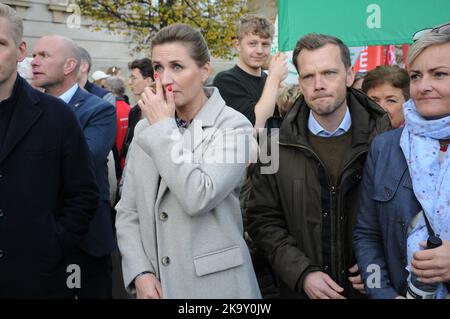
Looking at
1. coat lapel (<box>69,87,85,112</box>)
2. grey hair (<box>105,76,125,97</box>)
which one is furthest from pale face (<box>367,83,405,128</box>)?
grey hair (<box>105,76,125,97</box>)

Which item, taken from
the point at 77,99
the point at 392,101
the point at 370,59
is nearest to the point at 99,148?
the point at 77,99

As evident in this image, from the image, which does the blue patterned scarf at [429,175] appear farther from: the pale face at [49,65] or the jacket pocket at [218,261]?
the pale face at [49,65]

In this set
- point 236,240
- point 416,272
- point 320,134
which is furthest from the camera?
point 320,134

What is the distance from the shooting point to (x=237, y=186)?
8.34ft

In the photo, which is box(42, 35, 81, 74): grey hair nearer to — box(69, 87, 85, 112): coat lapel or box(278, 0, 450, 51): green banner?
box(69, 87, 85, 112): coat lapel

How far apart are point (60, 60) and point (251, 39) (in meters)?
1.54

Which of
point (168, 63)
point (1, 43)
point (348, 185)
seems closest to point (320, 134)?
point (348, 185)

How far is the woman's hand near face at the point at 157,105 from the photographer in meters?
2.30

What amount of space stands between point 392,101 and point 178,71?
173 cm

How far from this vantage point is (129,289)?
2.43 metres

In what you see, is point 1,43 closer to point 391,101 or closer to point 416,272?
point 416,272

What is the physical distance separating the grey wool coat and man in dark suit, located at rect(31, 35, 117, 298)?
0.94 metres

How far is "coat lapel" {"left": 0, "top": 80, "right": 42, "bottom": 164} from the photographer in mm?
2482

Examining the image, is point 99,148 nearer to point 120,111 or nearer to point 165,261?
point 165,261
